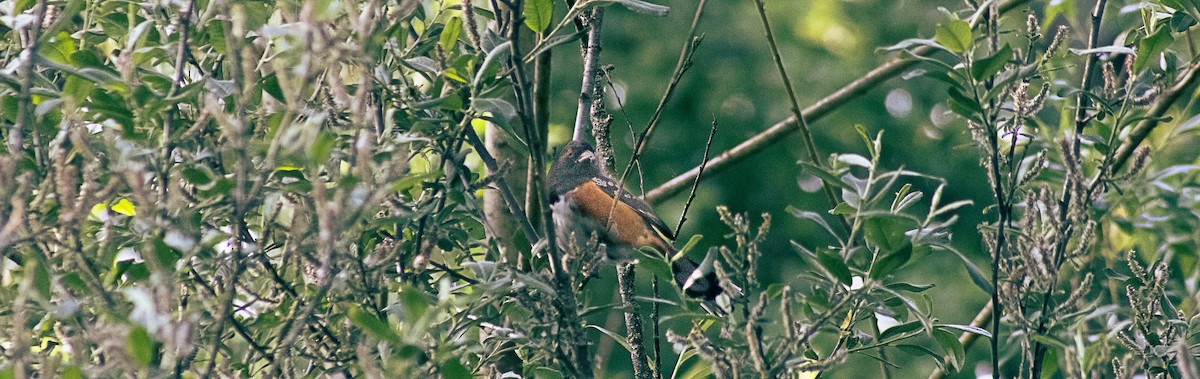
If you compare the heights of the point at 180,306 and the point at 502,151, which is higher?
the point at 180,306

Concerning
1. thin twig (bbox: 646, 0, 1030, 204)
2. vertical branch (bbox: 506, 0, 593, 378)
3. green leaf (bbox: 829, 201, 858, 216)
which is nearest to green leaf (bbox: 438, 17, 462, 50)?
vertical branch (bbox: 506, 0, 593, 378)

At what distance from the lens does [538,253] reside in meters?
2.12

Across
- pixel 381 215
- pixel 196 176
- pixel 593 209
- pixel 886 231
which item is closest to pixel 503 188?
pixel 381 215

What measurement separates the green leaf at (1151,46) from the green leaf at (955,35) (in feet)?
1.88

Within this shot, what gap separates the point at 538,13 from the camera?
1.92 metres

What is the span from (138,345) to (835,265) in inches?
39.3

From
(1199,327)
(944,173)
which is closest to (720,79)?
(944,173)

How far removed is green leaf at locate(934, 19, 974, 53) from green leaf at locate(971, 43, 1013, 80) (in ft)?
0.13

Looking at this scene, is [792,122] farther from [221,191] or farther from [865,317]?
[221,191]

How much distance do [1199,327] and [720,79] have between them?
5.33 meters

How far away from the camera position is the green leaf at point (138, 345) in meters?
1.11

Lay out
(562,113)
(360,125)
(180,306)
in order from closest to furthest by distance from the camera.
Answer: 1. (360,125)
2. (180,306)
3. (562,113)

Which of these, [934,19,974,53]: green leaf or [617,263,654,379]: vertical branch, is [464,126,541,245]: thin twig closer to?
[617,263,654,379]: vertical branch

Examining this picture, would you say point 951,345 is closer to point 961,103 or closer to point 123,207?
point 961,103
